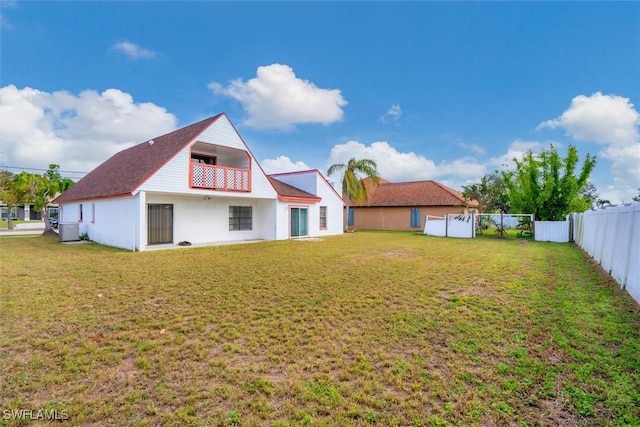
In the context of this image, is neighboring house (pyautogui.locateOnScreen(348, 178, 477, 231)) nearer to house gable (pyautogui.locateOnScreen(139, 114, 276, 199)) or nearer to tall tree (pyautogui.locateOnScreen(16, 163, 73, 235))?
house gable (pyautogui.locateOnScreen(139, 114, 276, 199))

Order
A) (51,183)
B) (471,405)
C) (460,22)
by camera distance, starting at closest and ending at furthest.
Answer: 1. (471,405)
2. (460,22)
3. (51,183)

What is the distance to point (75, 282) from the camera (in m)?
7.15

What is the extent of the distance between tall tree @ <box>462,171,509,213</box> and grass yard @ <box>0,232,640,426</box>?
23747 mm

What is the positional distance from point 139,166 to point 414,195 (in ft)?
72.6

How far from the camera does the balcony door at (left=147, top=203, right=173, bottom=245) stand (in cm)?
1458

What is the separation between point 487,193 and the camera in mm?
31438

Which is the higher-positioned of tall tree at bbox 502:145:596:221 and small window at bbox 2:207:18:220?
tall tree at bbox 502:145:596:221

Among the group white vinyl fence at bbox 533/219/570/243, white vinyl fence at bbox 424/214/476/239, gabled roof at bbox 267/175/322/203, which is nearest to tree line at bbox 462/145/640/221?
white vinyl fence at bbox 533/219/570/243

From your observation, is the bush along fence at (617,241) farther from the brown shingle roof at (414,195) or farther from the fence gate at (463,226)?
the brown shingle roof at (414,195)

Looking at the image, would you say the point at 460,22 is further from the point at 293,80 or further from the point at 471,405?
the point at 471,405

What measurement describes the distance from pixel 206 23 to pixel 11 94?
383 inches

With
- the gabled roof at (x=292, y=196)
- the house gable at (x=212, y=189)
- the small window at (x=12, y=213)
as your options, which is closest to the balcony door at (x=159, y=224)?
the house gable at (x=212, y=189)

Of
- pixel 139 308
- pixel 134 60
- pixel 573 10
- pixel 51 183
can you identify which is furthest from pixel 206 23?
pixel 51 183

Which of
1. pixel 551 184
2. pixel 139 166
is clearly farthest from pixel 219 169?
pixel 551 184
